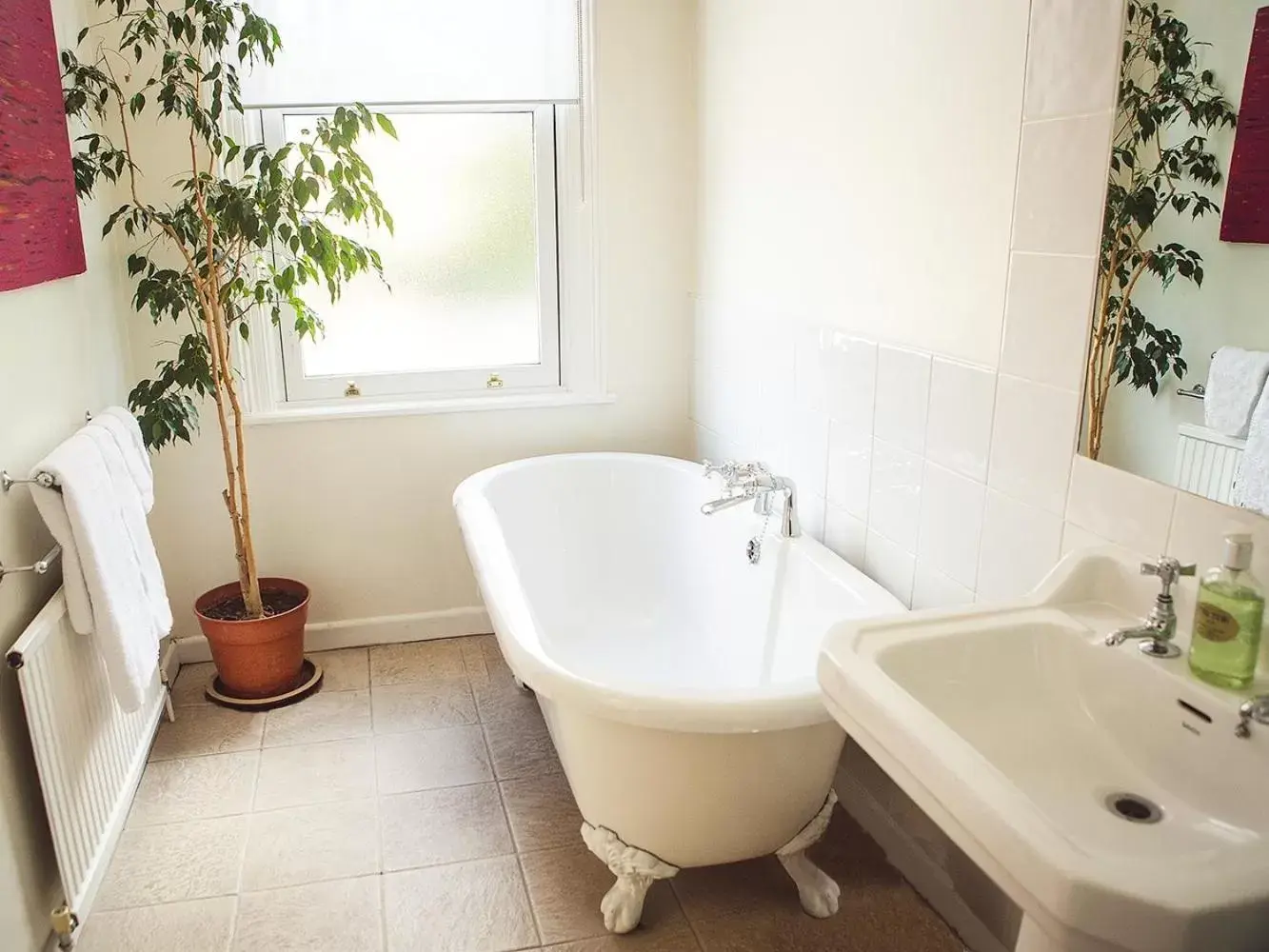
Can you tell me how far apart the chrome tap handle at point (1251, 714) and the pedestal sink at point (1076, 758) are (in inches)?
0.4

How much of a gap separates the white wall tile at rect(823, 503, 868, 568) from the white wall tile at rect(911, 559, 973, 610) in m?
0.22

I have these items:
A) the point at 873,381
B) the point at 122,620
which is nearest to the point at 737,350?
the point at 873,381

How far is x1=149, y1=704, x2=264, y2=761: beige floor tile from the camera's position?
2.77 metres

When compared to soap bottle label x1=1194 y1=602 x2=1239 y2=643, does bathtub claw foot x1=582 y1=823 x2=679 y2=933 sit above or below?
below

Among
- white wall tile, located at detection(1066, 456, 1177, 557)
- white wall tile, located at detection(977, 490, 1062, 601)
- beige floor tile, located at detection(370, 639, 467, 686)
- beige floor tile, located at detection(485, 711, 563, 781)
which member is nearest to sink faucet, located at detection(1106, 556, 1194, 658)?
white wall tile, located at detection(1066, 456, 1177, 557)

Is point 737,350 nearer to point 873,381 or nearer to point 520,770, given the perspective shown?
point 873,381

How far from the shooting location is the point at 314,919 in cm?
213

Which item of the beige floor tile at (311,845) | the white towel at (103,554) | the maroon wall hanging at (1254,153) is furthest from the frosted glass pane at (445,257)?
the maroon wall hanging at (1254,153)

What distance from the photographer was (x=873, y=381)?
229 centimetres

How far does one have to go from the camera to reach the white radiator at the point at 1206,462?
1.41 metres

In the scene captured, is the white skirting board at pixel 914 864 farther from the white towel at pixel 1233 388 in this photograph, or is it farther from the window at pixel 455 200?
the window at pixel 455 200

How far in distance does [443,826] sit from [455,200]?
1903mm

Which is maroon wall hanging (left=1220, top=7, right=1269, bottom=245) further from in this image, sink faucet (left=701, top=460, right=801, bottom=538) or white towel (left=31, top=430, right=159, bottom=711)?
white towel (left=31, top=430, right=159, bottom=711)

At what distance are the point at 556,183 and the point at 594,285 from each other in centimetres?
35
